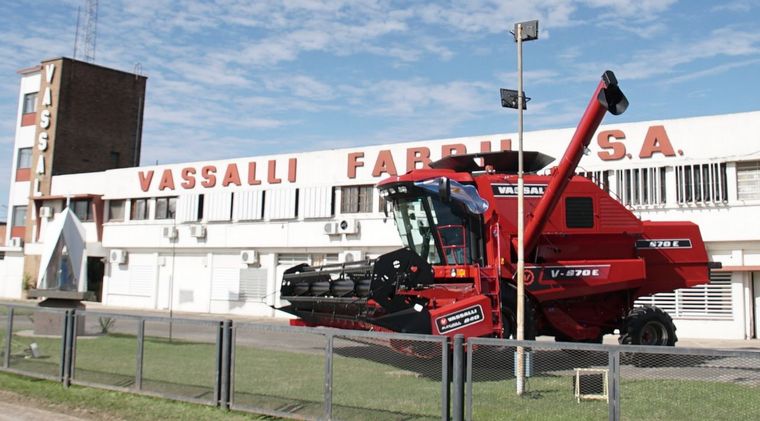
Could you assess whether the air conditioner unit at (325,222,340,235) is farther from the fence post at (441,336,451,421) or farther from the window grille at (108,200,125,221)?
the fence post at (441,336,451,421)

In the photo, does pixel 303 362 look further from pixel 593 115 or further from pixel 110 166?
pixel 110 166

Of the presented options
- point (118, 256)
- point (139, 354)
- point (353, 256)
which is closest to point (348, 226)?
point (353, 256)

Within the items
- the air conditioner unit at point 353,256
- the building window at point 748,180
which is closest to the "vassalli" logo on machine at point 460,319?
the building window at point 748,180

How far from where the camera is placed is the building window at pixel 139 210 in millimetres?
39219

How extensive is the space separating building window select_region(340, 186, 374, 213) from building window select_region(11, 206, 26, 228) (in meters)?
26.4

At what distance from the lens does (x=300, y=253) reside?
3325cm

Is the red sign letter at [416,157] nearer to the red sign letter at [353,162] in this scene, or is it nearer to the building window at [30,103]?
the red sign letter at [353,162]

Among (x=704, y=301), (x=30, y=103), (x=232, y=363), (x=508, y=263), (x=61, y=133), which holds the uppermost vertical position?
(x=30, y=103)

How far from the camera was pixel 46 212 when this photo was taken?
43469 mm

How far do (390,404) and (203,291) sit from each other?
1172 inches

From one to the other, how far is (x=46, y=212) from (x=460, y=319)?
37592mm

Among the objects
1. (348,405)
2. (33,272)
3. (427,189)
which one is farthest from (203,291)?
(348,405)

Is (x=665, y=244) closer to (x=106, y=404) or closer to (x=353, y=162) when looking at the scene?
(x=106, y=404)

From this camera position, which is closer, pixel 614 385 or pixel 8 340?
pixel 614 385
